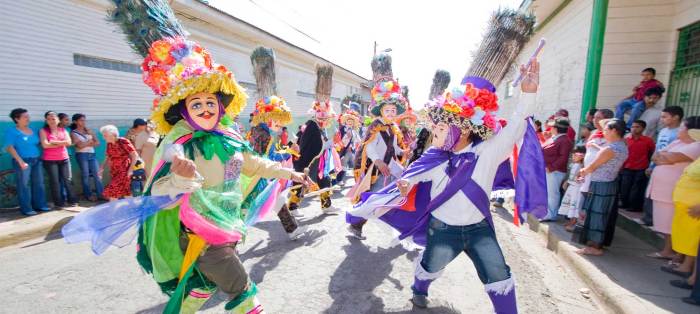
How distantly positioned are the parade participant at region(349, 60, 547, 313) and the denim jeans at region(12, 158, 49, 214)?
258 inches

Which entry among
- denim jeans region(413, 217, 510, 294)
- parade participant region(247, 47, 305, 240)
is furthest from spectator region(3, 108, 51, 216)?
denim jeans region(413, 217, 510, 294)

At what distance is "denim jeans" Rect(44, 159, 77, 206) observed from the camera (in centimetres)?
612

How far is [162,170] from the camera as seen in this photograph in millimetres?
2223

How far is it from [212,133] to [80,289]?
7.80 ft

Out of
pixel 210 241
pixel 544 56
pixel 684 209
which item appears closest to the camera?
pixel 210 241

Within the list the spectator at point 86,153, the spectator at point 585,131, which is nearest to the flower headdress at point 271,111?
the spectator at point 86,153

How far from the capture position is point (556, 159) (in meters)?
5.61

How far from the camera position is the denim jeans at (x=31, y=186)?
570cm

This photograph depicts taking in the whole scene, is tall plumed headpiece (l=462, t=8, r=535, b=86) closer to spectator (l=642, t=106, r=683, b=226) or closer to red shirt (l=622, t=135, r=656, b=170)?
spectator (l=642, t=106, r=683, b=226)

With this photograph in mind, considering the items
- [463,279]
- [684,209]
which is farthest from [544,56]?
[463,279]

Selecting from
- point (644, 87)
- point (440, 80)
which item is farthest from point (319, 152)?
point (644, 87)

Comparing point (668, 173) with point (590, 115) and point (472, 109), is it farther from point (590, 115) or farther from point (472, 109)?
point (472, 109)

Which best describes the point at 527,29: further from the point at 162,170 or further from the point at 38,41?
the point at 38,41

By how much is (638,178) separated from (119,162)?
886 centimetres
